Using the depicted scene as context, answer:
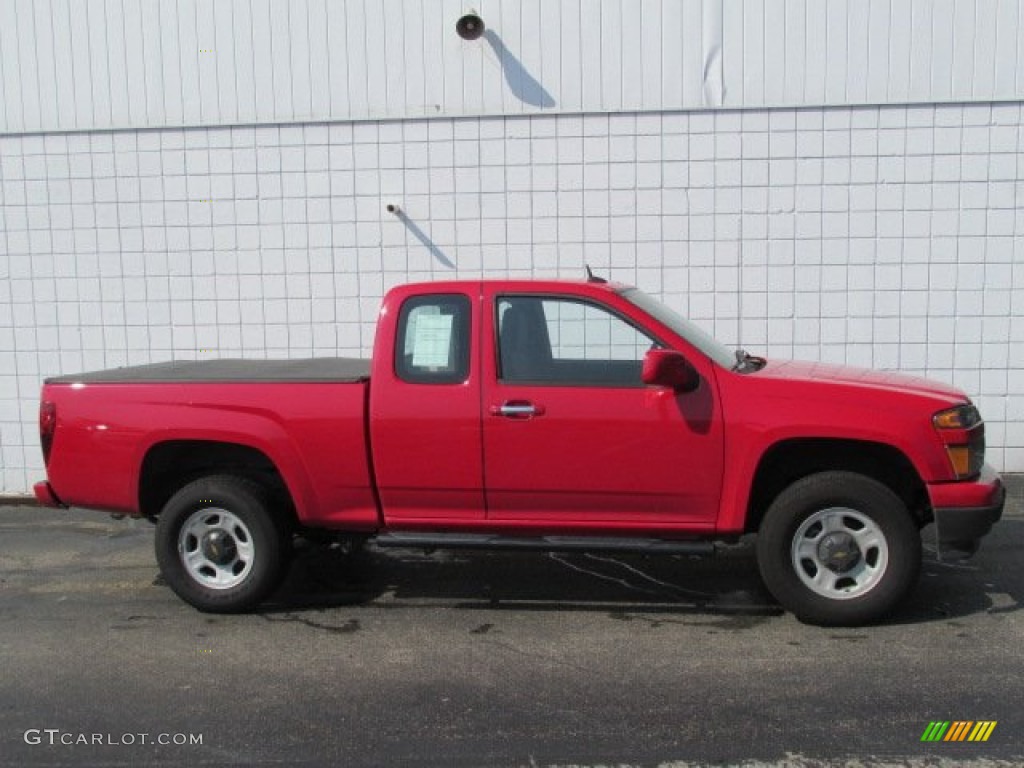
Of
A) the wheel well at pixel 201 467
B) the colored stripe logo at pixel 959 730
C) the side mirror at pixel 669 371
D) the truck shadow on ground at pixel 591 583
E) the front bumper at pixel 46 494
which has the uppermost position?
the side mirror at pixel 669 371

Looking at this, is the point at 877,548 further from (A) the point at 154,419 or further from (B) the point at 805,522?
(A) the point at 154,419

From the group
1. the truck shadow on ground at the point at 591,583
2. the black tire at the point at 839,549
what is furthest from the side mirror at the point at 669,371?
the truck shadow on ground at the point at 591,583

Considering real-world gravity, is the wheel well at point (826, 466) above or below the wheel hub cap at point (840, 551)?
above

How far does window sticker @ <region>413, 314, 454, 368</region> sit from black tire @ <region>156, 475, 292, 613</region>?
4.07 feet

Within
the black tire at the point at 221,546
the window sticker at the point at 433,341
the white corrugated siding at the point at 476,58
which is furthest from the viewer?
the white corrugated siding at the point at 476,58

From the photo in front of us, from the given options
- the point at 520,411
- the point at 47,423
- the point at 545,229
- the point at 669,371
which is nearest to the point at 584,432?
the point at 520,411

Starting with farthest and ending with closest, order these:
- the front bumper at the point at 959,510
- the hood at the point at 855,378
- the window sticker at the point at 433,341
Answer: the window sticker at the point at 433,341 → the hood at the point at 855,378 → the front bumper at the point at 959,510

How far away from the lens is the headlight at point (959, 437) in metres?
5.20

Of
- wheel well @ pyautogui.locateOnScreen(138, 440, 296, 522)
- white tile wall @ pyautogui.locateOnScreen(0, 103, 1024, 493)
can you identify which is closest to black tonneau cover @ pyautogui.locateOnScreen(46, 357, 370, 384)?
wheel well @ pyautogui.locateOnScreen(138, 440, 296, 522)

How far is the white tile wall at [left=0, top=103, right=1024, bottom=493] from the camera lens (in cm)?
888

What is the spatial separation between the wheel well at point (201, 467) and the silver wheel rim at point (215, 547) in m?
0.27

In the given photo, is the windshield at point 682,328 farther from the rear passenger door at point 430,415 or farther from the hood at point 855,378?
the rear passenger door at point 430,415

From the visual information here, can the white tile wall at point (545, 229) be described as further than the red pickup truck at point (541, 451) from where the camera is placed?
Yes

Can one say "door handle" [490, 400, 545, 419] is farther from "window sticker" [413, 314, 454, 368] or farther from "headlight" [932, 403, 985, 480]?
"headlight" [932, 403, 985, 480]
